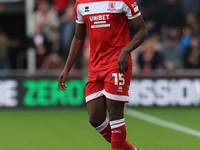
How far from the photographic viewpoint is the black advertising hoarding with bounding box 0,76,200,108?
46.4 feet

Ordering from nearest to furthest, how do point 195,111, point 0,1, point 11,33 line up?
point 195,111, point 0,1, point 11,33

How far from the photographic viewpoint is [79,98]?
46.5ft

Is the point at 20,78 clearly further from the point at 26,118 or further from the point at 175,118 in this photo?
the point at 175,118

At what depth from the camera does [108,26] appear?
5.82 metres

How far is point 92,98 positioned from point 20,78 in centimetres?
843

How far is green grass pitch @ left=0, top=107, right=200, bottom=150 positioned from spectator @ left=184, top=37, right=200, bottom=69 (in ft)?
4.66

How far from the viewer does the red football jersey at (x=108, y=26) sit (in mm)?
5763

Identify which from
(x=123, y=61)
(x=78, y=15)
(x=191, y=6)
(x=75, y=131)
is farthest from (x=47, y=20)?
(x=123, y=61)

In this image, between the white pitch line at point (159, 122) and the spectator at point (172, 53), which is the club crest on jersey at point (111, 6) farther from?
the spectator at point (172, 53)

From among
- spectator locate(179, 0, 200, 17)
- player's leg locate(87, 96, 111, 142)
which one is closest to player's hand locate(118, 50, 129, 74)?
player's leg locate(87, 96, 111, 142)

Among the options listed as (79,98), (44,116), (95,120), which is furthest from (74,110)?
(95,120)

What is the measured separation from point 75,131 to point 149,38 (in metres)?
5.90

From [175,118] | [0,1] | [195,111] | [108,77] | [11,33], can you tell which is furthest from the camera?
[11,33]

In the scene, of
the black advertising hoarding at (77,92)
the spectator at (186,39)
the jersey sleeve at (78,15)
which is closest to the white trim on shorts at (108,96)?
the jersey sleeve at (78,15)
